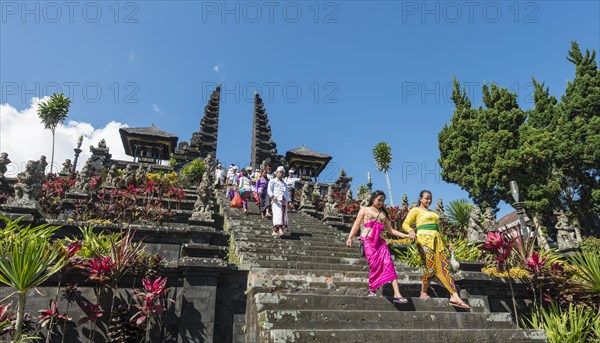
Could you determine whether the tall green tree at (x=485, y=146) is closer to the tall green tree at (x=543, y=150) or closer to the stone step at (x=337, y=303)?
the tall green tree at (x=543, y=150)

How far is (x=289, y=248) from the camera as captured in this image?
25.7ft

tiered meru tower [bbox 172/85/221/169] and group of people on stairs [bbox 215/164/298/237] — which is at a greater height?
tiered meru tower [bbox 172/85/221/169]

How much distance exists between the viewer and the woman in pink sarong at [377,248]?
4.73 meters

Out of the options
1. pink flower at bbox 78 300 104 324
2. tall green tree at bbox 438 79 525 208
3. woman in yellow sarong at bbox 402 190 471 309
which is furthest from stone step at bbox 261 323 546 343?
tall green tree at bbox 438 79 525 208

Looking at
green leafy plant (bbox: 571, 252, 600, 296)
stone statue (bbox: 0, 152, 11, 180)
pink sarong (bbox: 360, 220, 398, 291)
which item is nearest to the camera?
pink sarong (bbox: 360, 220, 398, 291)

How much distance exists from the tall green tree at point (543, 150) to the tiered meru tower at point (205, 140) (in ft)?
71.0

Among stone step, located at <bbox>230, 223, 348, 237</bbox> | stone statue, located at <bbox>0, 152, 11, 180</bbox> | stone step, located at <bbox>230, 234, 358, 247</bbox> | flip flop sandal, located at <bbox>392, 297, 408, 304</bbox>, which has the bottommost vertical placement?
flip flop sandal, located at <bbox>392, 297, 408, 304</bbox>

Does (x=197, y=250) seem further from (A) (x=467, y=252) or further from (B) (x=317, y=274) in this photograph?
(A) (x=467, y=252)

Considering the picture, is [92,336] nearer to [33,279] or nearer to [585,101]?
[33,279]

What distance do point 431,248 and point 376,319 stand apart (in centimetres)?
140

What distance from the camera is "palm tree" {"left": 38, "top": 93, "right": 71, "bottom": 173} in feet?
87.3

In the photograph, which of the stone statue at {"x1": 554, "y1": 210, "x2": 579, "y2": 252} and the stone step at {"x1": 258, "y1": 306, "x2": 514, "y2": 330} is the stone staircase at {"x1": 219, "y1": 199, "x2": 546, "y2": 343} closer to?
the stone step at {"x1": 258, "y1": 306, "x2": 514, "y2": 330}

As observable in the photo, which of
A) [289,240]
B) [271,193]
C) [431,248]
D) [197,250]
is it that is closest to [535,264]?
[431,248]

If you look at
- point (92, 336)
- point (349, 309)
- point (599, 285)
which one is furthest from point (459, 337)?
point (92, 336)
